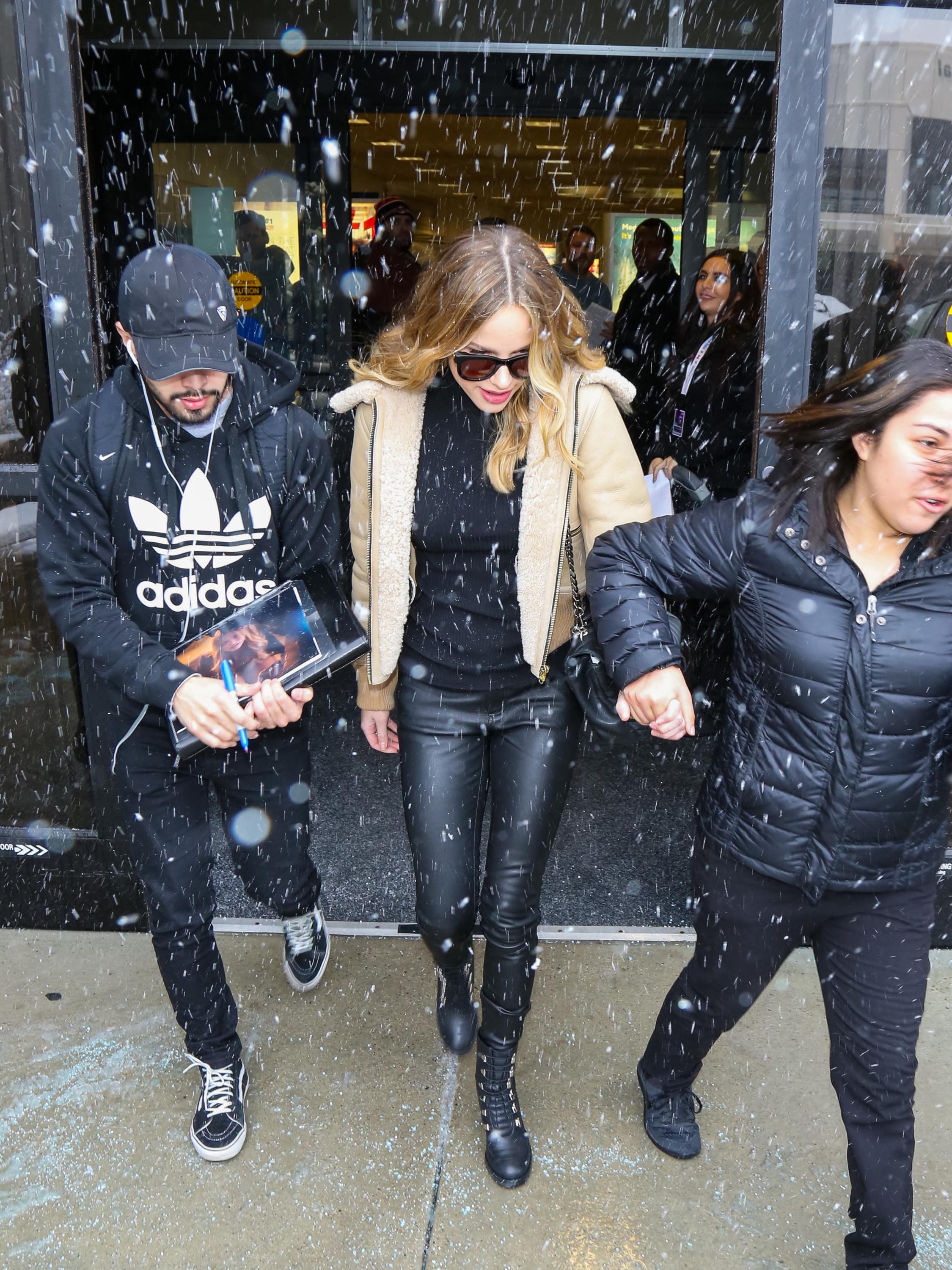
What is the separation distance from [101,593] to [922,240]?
8.81 feet

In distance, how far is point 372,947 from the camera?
12.1 feet

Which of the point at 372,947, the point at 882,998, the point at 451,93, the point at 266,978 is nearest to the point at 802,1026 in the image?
the point at 882,998

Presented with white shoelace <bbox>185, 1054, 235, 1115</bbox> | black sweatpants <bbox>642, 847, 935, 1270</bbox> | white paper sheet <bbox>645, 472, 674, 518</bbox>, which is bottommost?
white shoelace <bbox>185, 1054, 235, 1115</bbox>

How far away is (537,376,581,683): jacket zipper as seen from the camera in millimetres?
2545

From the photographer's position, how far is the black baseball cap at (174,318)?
7.83 feet

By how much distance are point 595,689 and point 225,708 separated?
864mm

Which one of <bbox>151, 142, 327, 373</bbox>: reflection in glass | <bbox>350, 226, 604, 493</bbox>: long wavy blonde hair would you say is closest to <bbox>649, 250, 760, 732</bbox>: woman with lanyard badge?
<bbox>350, 226, 604, 493</bbox>: long wavy blonde hair

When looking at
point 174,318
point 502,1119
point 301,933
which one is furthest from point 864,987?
point 174,318

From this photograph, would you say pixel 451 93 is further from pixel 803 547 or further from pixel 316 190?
pixel 803 547

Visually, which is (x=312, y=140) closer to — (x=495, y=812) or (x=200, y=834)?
(x=200, y=834)

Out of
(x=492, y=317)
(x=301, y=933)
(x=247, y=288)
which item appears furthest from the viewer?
(x=247, y=288)

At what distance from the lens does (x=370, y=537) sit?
267 centimetres

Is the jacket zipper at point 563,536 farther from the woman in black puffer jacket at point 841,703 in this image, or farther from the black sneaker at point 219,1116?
the black sneaker at point 219,1116

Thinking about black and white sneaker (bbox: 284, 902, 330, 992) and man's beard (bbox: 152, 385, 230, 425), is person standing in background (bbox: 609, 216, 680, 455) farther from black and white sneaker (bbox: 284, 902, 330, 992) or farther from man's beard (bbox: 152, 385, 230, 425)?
man's beard (bbox: 152, 385, 230, 425)
